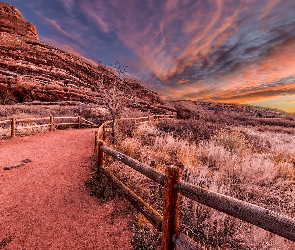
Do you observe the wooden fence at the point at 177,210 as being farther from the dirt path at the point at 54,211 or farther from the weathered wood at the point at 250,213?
the dirt path at the point at 54,211

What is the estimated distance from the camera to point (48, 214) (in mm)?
4574

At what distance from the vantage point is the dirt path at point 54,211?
381 cm

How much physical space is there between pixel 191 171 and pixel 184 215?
7.50ft

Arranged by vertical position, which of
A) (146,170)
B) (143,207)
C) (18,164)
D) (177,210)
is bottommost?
(18,164)

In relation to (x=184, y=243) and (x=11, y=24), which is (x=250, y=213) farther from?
(x=11, y=24)

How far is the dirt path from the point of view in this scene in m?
3.81

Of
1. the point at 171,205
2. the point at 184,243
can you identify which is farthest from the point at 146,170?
the point at 184,243

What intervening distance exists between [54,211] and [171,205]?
339 cm

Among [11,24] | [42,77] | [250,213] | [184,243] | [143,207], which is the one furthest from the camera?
[11,24]

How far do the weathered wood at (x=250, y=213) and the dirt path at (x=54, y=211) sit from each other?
2274 mm

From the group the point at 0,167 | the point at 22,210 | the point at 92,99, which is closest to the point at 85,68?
the point at 92,99

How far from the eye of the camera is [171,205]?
2.75 meters

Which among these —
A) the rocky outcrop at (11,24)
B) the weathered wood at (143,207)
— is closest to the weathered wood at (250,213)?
the weathered wood at (143,207)

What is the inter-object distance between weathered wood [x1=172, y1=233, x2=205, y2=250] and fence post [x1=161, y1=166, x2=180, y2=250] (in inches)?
4.3
